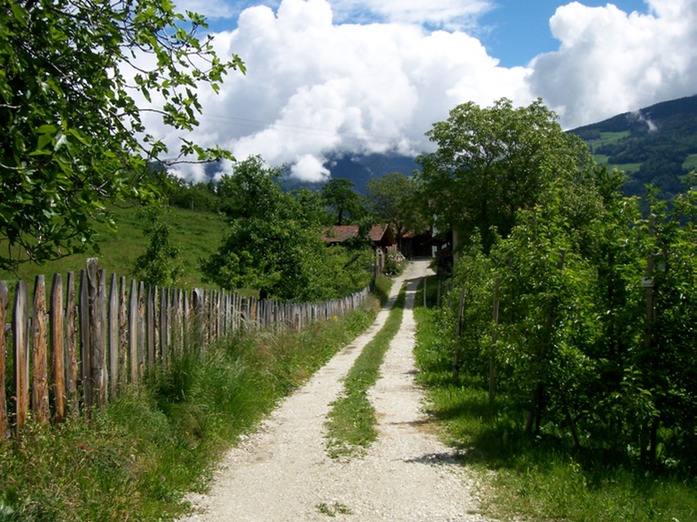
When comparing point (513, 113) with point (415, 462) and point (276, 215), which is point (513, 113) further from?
point (415, 462)

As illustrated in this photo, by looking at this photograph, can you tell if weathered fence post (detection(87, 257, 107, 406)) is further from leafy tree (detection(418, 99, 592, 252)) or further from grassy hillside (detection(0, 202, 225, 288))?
leafy tree (detection(418, 99, 592, 252))

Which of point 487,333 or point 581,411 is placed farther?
point 487,333

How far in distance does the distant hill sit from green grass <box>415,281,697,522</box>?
82598mm

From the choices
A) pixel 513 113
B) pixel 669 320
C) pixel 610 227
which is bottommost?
pixel 669 320

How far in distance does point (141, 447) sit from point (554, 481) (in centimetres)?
385

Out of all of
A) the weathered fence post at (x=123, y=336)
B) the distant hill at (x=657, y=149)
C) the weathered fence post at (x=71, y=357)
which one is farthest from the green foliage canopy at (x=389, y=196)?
the weathered fence post at (x=71, y=357)

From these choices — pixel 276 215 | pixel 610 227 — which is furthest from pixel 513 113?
pixel 610 227

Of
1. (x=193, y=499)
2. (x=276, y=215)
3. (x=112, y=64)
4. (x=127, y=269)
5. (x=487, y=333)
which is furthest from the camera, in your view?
(x=127, y=269)

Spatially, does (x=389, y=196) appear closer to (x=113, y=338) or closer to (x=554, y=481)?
(x=113, y=338)

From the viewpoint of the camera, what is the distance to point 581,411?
7.12m

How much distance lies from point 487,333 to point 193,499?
23.4 ft

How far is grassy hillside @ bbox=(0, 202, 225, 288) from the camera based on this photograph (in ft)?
83.8

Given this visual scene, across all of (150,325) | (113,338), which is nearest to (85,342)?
(113,338)

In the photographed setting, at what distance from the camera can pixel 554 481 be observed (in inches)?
231
